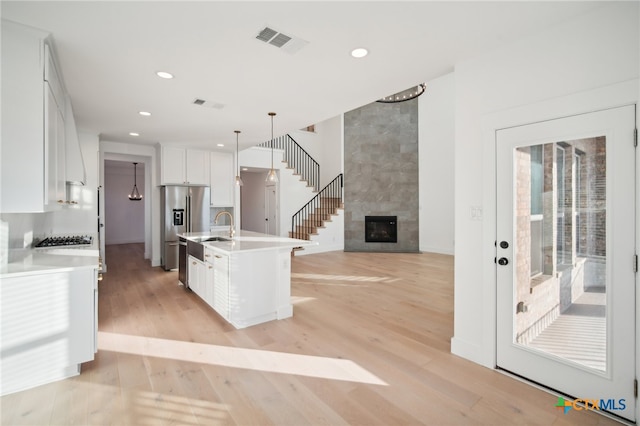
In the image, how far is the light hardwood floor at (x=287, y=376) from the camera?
6.35ft

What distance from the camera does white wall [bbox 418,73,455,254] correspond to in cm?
800

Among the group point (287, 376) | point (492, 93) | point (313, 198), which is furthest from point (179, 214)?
point (492, 93)

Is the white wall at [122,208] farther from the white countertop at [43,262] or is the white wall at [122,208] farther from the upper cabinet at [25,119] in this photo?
the upper cabinet at [25,119]

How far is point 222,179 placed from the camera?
6.98m

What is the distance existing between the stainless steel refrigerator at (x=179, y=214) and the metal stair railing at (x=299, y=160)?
340cm

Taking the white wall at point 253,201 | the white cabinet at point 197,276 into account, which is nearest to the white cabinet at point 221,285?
the white cabinet at point 197,276

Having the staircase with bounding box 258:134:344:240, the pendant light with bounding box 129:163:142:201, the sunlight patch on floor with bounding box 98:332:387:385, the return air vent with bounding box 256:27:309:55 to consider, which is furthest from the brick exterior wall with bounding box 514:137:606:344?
the pendant light with bounding box 129:163:142:201

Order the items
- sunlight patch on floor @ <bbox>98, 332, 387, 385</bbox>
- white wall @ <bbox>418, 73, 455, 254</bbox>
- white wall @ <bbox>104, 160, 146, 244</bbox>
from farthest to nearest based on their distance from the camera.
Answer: white wall @ <bbox>104, 160, 146, 244</bbox> → white wall @ <bbox>418, 73, 455, 254</bbox> → sunlight patch on floor @ <bbox>98, 332, 387, 385</bbox>

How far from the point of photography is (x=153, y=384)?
2.28 metres

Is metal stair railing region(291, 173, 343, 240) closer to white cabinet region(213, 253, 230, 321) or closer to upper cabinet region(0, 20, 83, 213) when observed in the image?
white cabinet region(213, 253, 230, 321)

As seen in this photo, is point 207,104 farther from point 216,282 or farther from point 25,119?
point 216,282

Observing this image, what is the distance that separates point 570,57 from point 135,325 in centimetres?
463

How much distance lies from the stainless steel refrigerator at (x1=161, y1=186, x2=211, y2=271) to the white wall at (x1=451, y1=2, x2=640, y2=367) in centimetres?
537

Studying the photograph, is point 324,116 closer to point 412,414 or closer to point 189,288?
point 189,288
